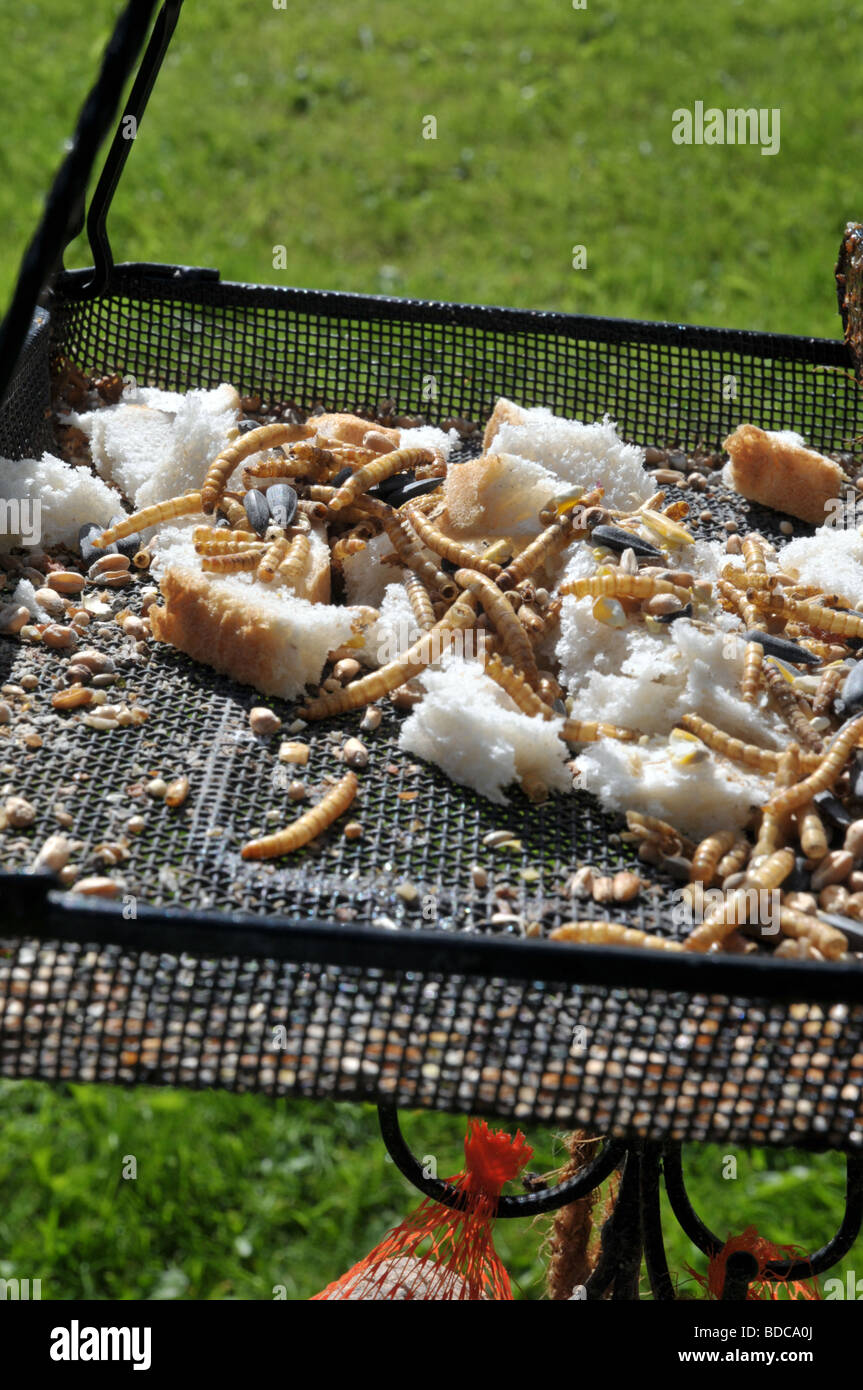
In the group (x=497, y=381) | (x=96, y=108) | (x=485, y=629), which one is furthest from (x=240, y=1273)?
(x=96, y=108)

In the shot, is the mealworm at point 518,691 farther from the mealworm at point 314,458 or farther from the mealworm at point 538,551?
the mealworm at point 314,458

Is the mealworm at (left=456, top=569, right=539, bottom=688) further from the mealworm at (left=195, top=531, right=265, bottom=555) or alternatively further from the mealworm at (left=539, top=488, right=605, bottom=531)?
the mealworm at (left=195, top=531, right=265, bottom=555)

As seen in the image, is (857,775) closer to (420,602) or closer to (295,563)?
(420,602)

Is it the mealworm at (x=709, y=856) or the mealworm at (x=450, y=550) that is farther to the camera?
the mealworm at (x=450, y=550)

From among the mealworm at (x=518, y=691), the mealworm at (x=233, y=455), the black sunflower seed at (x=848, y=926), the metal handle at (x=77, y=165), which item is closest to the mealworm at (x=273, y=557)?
→ the mealworm at (x=233, y=455)

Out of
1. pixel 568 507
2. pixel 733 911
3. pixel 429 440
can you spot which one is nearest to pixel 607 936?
pixel 733 911

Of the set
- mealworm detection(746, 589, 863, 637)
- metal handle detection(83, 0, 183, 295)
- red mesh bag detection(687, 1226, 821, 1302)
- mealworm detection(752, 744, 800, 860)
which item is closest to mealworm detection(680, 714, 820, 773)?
mealworm detection(752, 744, 800, 860)
